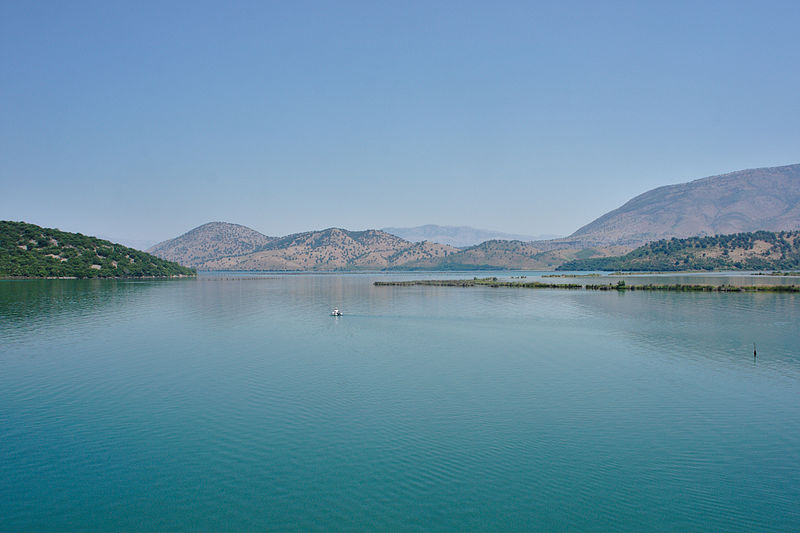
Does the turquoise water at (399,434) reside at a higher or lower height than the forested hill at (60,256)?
lower

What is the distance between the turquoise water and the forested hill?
133530 millimetres

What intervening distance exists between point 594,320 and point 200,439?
155ft

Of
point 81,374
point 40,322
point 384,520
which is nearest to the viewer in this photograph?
point 384,520

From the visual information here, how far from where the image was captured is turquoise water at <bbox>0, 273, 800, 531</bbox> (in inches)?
557

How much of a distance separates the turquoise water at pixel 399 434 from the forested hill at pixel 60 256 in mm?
133530

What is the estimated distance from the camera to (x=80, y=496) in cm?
1487

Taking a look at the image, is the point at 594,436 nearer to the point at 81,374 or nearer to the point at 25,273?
the point at 81,374

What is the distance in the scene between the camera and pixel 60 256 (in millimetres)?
170625

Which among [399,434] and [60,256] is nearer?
[399,434]

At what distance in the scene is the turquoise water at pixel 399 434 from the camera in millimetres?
14148

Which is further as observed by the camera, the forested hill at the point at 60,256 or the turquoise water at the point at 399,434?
the forested hill at the point at 60,256

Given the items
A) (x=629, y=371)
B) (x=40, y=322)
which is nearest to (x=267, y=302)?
(x=40, y=322)

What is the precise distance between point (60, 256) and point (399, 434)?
619 ft

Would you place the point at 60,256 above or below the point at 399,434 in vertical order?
above
